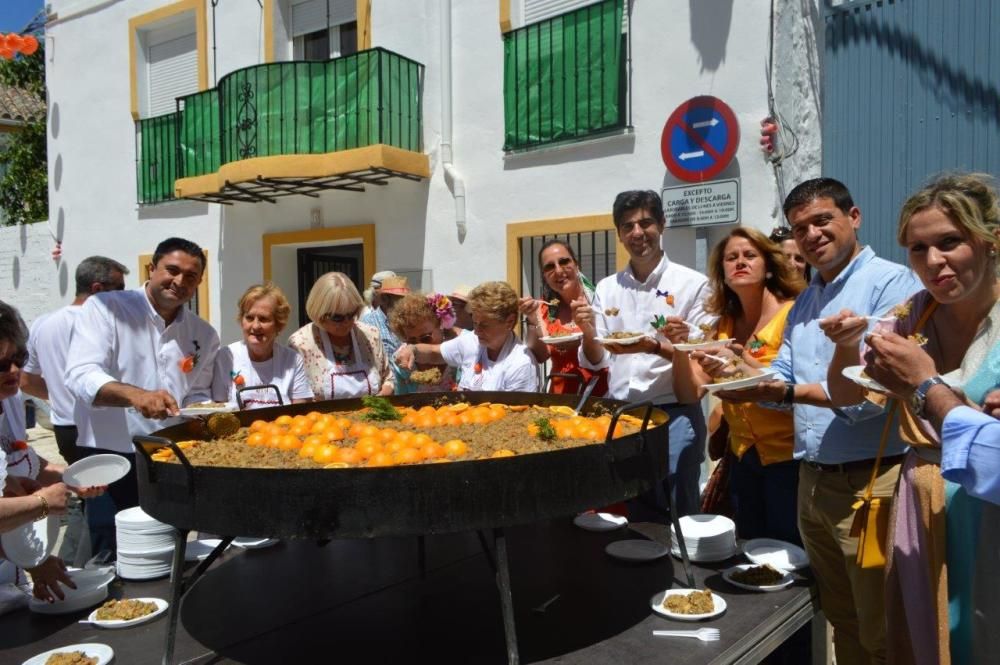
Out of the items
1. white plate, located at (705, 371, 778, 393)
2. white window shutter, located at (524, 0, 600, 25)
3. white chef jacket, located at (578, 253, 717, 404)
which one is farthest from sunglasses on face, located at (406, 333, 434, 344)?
white window shutter, located at (524, 0, 600, 25)

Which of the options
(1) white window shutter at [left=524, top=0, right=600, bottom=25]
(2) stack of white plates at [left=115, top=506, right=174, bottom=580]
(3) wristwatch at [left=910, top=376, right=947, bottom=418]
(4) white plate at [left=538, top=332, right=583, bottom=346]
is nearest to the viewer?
(3) wristwatch at [left=910, top=376, right=947, bottom=418]

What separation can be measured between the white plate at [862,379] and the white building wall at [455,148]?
12.6 feet

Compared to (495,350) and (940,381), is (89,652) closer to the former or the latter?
(940,381)

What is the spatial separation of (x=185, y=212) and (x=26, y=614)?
8.79m

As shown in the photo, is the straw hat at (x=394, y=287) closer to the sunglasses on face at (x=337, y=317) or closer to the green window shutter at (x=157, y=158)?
the sunglasses on face at (x=337, y=317)

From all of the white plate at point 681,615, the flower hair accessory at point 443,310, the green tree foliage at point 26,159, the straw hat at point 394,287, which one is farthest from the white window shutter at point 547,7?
the green tree foliage at point 26,159

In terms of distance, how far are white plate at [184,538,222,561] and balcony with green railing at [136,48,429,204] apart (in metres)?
5.32

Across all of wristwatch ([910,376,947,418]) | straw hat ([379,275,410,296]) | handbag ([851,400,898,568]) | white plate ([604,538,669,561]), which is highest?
straw hat ([379,275,410,296])

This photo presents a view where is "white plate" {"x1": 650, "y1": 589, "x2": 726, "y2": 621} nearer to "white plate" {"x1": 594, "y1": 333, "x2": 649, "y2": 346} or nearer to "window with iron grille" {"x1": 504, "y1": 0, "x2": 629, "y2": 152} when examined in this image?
"white plate" {"x1": 594, "y1": 333, "x2": 649, "y2": 346}

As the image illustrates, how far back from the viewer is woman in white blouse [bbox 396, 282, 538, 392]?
3.74 meters

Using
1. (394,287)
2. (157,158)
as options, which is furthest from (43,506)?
(157,158)

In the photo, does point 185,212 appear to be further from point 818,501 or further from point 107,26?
point 818,501

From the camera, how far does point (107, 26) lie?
1064cm

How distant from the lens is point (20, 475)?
7.95 feet
